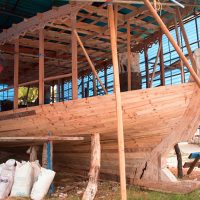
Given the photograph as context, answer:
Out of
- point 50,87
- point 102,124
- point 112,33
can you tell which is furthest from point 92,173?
point 50,87

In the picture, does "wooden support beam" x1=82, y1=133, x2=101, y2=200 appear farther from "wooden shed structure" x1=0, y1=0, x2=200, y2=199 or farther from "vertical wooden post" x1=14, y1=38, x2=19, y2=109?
"vertical wooden post" x1=14, y1=38, x2=19, y2=109

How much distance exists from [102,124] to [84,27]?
9.00 feet

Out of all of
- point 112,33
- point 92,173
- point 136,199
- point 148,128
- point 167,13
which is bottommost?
point 136,199

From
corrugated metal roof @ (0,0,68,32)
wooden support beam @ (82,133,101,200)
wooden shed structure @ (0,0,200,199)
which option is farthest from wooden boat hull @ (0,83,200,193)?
corrugated metal roof @ (0,0,68,32)

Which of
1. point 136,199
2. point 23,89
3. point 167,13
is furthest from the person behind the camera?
point 23,89

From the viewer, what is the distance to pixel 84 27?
23.2ft

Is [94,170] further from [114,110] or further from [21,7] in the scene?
[21,7]

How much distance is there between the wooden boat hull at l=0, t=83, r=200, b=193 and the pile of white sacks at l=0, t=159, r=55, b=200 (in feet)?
3.12

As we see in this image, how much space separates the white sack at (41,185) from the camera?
510 centimetres

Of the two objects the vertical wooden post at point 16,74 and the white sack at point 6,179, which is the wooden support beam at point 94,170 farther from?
the vertical wooden post at point 16,74

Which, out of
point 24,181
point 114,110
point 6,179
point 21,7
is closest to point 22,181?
point 24,181

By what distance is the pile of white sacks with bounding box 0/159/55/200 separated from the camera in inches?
202

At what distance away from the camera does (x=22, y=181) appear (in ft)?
17.5

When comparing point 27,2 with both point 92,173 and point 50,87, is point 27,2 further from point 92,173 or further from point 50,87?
point 50,87
